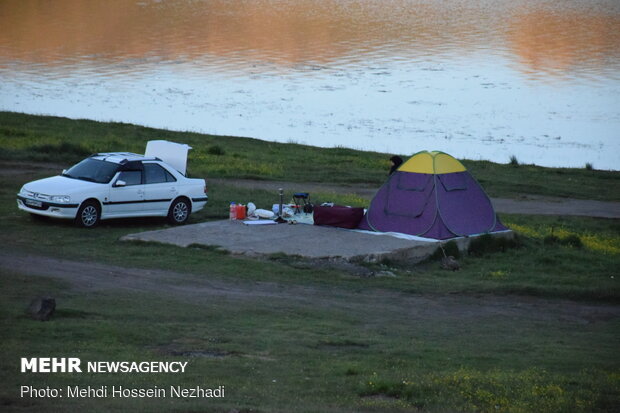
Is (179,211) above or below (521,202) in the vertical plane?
below

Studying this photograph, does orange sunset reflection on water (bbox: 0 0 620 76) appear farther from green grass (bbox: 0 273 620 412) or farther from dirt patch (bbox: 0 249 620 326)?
green grass (bbox: 0 273 620 412)

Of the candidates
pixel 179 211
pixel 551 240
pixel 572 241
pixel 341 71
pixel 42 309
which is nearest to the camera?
pixel 42 309

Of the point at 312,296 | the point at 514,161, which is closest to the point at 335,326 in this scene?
the point at 312,296

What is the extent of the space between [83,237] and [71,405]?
11855 mm

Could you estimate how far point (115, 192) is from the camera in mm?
22828

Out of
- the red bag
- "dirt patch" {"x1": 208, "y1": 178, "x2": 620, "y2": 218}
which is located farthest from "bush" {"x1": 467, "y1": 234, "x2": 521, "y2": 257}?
"dirt patch" {"x1": 208, "y1": 178, "x2": 620, "y2": 218}

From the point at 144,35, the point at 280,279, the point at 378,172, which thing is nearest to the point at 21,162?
the point at 378,172

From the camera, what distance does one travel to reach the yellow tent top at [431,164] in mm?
23469

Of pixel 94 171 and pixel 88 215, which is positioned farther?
pixel 94 171

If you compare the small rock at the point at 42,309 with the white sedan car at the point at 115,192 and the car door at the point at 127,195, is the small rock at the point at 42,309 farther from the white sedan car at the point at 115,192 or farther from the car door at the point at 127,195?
the car door at the point at 127,195

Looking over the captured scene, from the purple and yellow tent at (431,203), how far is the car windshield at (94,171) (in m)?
5.82

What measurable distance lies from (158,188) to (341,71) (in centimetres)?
3843

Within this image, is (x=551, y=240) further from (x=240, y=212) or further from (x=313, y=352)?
(x=313, y=352)

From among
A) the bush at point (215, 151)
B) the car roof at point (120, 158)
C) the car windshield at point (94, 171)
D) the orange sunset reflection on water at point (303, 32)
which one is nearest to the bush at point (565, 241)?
the car roof at point (120, 158)
